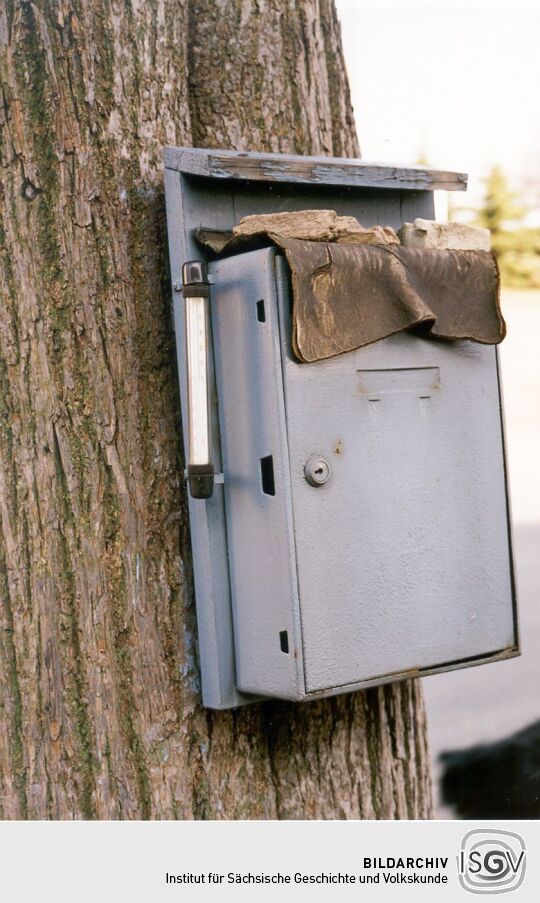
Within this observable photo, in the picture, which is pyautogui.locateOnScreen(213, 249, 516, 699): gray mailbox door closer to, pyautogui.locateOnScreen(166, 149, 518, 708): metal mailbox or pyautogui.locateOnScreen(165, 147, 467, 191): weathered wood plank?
pyautogui.locateOnScreen(166, 149, 518, 708): metal mailbox

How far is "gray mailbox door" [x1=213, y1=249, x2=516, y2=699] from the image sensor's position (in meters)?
1.72

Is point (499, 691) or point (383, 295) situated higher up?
point (383, 295)

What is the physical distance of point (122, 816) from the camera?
1.88 metres

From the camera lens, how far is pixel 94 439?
6.01 feet

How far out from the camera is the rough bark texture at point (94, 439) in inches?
71.3
